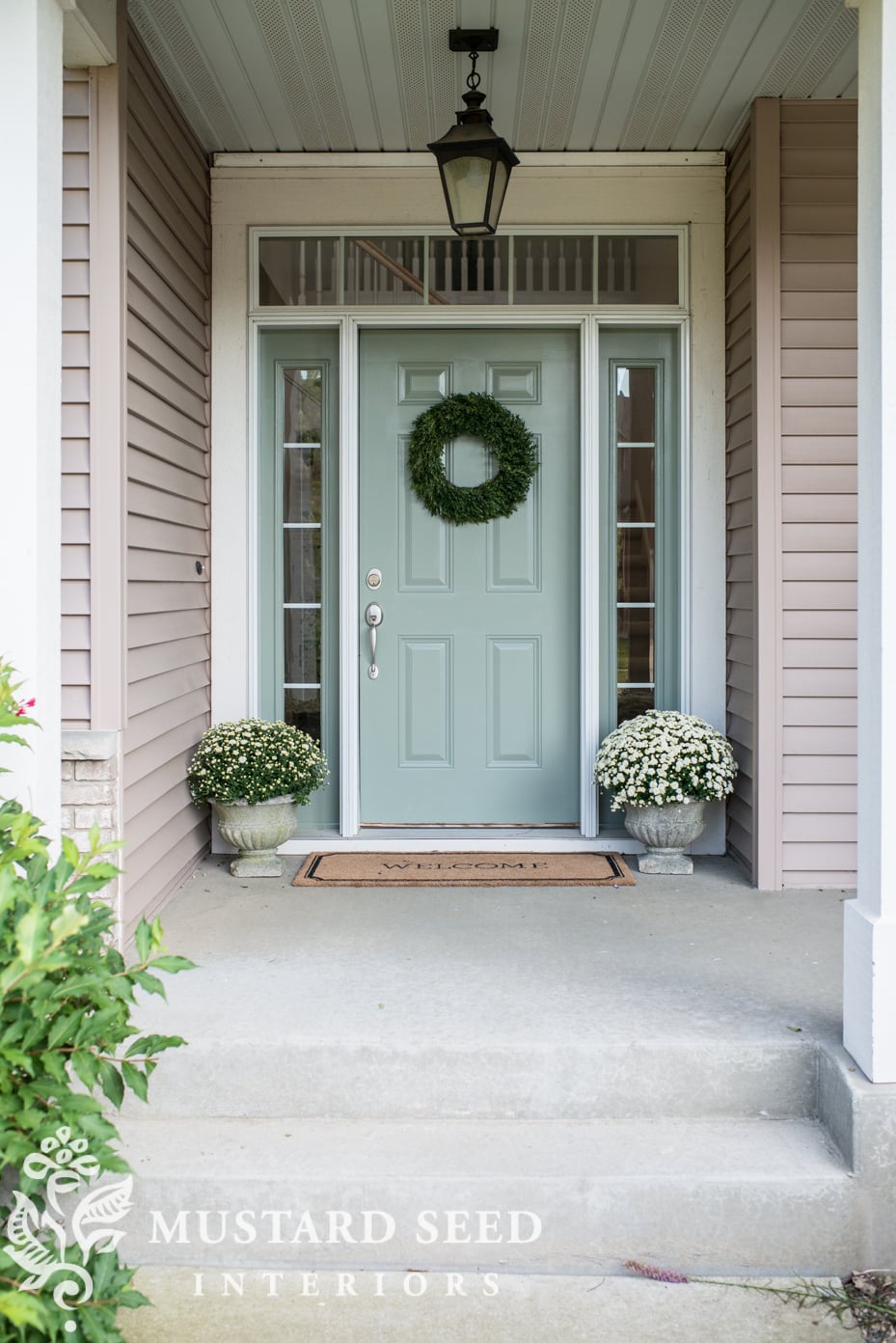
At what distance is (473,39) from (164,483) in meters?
1.56

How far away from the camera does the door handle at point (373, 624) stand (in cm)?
425

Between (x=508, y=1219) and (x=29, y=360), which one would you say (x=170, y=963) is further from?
(x=29, y=360)

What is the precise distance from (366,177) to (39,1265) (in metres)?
3.59

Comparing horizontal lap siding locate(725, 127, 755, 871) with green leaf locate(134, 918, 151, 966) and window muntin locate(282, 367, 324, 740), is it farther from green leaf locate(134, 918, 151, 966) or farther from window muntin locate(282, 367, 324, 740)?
green leaf locate(134, 918, 151, 966)

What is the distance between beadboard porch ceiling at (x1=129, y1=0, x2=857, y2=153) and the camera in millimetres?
3166

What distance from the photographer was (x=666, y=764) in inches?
149

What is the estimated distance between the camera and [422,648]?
430cm

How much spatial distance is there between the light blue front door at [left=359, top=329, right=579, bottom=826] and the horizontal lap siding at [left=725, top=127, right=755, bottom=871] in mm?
563

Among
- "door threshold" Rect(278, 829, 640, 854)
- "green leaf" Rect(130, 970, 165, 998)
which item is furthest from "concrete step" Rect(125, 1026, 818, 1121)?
"door threshold" Rect(278, 829, 640, 854)

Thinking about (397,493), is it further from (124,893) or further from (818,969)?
(818,969)

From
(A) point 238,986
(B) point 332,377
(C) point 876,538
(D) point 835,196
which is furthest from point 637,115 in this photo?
(A) point 238,986

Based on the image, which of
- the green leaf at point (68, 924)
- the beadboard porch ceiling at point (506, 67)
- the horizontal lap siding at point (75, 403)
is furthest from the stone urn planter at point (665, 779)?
the green leaf at point (68, 924)
